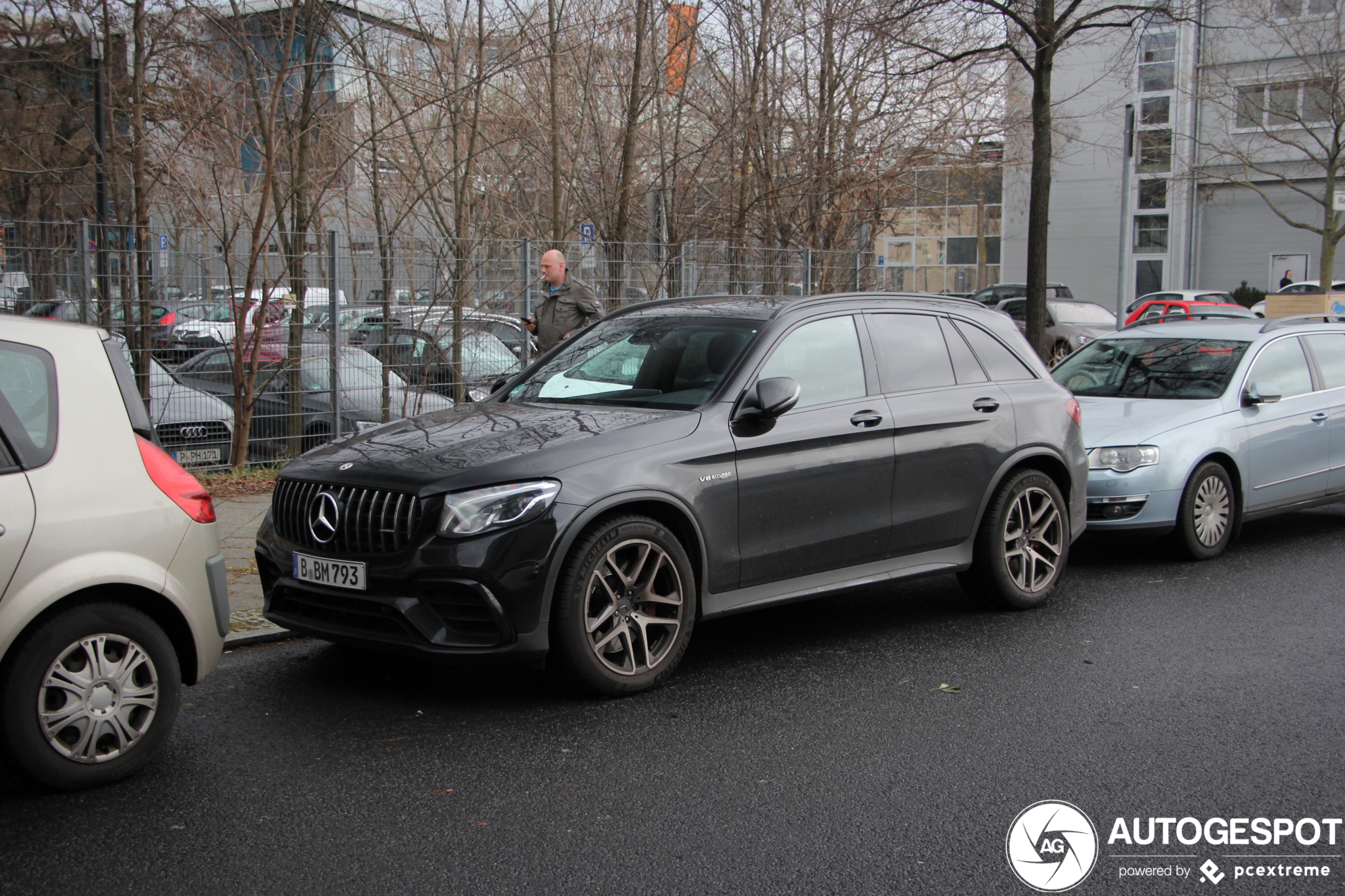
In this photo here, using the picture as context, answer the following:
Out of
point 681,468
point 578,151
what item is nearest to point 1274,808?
point 681,468

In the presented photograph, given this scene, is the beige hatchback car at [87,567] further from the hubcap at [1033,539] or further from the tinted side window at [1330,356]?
the tinted side window at [1330,356]

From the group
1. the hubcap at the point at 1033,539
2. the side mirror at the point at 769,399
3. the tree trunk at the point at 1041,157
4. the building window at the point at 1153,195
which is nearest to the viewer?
the side mirror at the point at 769,399

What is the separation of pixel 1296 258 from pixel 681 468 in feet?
155

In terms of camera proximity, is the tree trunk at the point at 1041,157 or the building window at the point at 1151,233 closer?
the tree trunk at the point at 1041,157

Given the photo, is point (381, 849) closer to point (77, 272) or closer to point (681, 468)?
point (681, 468)

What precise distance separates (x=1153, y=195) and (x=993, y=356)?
42.4m

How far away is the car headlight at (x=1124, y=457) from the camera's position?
311 inches

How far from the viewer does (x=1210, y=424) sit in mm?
8188

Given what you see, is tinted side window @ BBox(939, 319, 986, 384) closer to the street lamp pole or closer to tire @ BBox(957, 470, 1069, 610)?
tire @ BBox(957, 470, 1069, 610)

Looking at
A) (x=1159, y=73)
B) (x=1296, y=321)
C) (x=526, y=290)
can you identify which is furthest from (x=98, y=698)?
(x=1159, y=73)

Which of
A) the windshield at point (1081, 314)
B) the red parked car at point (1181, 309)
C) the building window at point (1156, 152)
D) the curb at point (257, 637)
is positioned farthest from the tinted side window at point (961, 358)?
the building window at point (1156, 152)

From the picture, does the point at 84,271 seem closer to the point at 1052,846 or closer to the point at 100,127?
the point at 100,127

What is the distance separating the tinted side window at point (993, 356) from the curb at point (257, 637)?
3935mm

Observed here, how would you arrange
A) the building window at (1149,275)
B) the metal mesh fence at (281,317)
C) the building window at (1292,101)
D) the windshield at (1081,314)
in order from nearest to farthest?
1. the metal mesh fence at (281,317)
2. the windshield at (1081,314)
3. the building window at (1292,101)
4. the building window at (1149,275)
